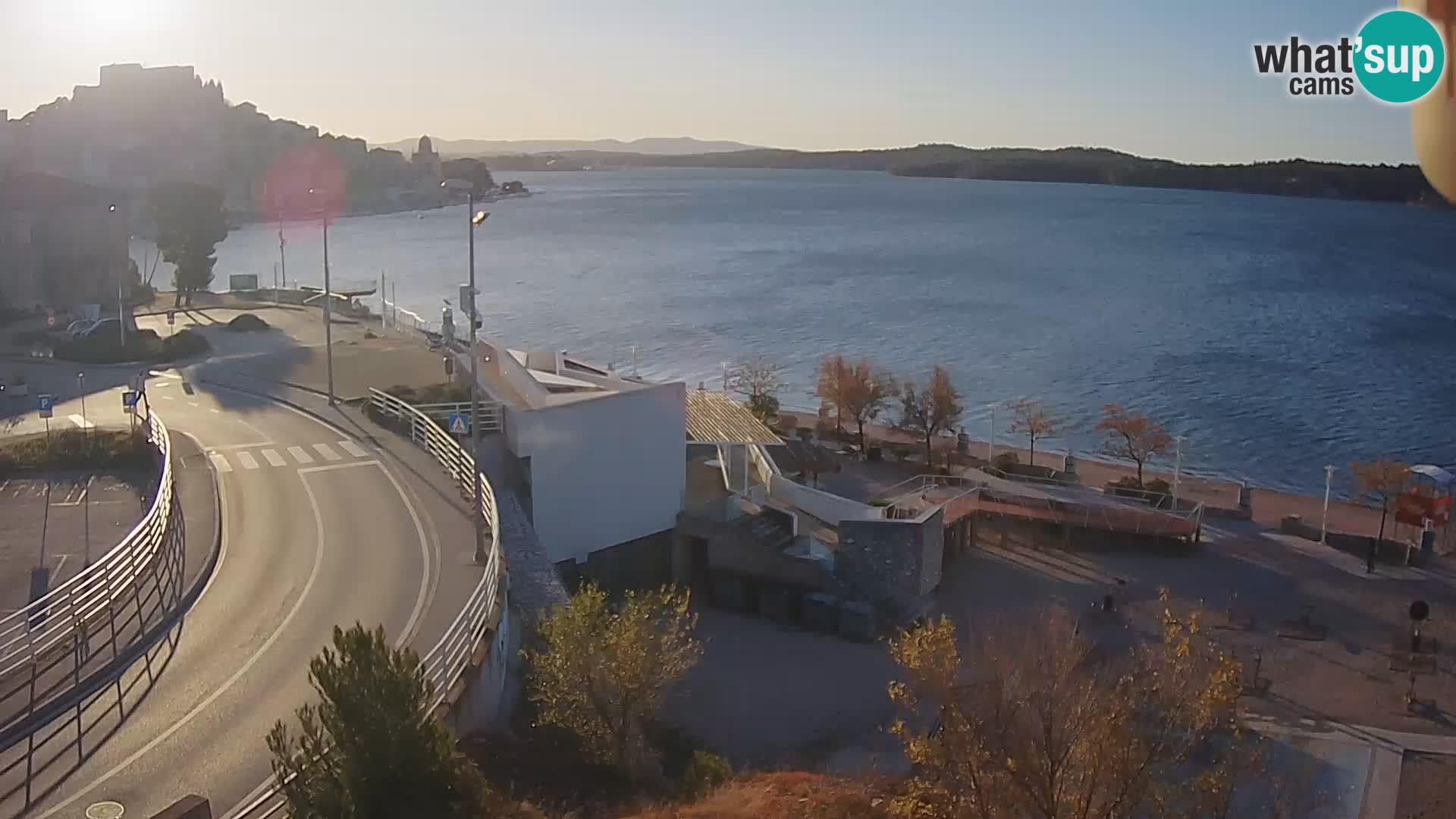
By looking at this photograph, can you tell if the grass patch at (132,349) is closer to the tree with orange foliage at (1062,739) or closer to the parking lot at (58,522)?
the parking lot at (58,522)

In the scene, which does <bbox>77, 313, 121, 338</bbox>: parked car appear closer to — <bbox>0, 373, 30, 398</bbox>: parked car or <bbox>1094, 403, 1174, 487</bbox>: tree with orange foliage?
<bbox>0, 373, 30, 398</bbox>: parked car

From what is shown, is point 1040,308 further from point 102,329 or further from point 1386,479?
point 102,329

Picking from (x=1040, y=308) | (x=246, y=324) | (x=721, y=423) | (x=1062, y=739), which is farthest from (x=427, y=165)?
(x=1062, y=739)

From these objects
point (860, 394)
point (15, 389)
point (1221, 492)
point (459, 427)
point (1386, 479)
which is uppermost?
point (459, 427)

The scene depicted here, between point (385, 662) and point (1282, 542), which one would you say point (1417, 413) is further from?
point (385, 662)

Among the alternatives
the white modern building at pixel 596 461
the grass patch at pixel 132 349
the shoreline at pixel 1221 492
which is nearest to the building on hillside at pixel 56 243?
the grass patch at pixel 132 349

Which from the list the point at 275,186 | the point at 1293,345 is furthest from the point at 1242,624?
the point at 275,186
